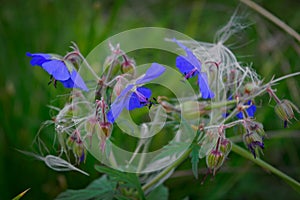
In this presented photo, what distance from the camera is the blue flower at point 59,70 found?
87 centimetres

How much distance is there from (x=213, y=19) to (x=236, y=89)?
5.34 ft

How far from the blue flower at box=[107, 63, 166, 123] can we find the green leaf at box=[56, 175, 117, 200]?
201 mm

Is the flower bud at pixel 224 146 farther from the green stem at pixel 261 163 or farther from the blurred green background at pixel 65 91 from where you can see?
the blurred green background at pixel 65 91

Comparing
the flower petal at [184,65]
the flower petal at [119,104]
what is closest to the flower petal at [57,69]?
the flower petal at [119,104]

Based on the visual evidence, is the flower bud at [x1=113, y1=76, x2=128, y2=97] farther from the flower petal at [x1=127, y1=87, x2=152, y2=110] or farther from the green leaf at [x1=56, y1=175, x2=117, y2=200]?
the green leaf at [x1=56, y1=175, x2=117, y2=200]

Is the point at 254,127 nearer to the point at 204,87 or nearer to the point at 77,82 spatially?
the point at 204,87

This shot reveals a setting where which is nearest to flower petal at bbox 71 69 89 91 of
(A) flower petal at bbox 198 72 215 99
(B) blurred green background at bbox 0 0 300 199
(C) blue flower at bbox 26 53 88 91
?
(C) blue flower at bbox 26 53 88 91

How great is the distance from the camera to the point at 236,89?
3.26ft

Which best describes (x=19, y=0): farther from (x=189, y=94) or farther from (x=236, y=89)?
(x=236, y=89)

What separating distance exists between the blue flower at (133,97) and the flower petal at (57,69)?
0.11 meters

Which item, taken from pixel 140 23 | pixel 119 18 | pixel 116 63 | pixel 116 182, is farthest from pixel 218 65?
pixel 119 18

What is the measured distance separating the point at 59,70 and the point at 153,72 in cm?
17

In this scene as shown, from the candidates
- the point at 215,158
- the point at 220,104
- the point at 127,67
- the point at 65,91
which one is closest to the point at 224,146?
the point at 215,158

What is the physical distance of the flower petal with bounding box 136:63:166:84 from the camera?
84cm
